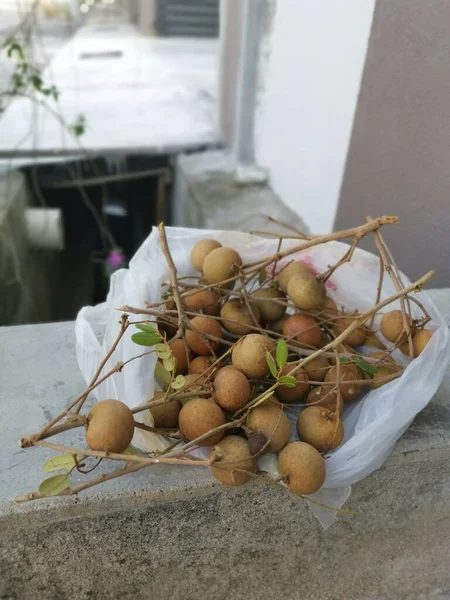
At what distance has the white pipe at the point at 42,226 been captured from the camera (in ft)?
9.37

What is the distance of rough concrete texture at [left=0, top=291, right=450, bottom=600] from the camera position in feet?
2.82

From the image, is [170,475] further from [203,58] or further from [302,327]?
[203,58]

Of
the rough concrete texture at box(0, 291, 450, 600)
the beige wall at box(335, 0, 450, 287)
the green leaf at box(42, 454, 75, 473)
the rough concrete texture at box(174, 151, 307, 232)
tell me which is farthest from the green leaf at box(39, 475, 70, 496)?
the rough concrete texture at box(174, 151, 307, 232)

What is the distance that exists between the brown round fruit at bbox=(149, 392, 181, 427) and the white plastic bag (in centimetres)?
1

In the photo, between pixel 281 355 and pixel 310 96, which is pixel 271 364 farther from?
pixel 310 96

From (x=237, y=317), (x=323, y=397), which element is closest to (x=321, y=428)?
(x=323, y=397)

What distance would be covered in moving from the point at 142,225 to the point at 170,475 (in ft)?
10.9

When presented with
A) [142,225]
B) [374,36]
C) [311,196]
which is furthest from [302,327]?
[142,225]

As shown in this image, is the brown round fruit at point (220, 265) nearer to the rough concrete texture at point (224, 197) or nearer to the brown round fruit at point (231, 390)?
the brown round fruit at point (231, 390)

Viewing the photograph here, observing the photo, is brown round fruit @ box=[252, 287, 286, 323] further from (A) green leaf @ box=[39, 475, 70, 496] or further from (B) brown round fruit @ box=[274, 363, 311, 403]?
(A) green leaf @ box=[39, 475, 70, 496]

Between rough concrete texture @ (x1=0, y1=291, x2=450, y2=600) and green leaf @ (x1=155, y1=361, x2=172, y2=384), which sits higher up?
green leaf @ (x1=155, y1=361, x2=172, y2=384)

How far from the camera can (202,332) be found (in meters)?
0.96

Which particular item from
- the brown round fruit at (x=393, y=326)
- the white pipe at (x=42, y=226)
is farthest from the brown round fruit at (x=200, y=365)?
the white pipe at (x=42, y=226)

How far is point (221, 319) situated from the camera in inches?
37.8
